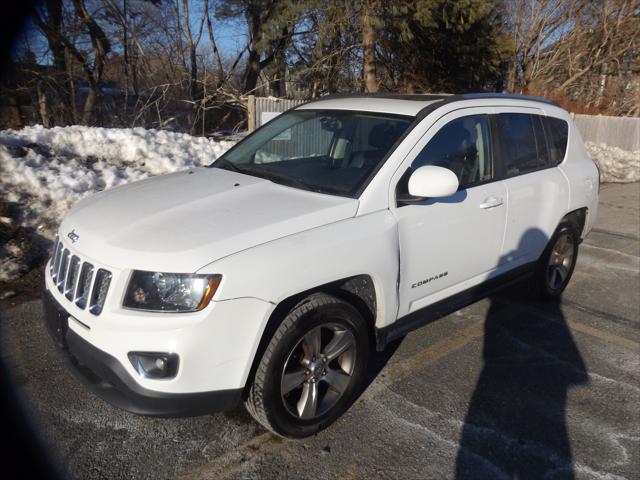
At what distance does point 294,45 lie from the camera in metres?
15.2

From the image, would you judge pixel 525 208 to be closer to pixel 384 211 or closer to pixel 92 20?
pixel 384 211

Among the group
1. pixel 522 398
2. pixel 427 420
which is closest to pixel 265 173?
pixel 427 420

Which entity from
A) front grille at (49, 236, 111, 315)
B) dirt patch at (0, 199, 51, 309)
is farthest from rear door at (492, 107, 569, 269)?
dirt patch at (0, 199, 51, 309)

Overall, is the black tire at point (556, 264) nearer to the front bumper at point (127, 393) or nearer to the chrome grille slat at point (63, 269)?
the front bumper at point (127, 393)

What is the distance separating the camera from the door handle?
3.67 m

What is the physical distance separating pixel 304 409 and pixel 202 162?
5779mm

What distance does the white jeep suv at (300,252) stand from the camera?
240 cm

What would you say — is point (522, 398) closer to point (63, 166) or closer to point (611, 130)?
point (63, 166)

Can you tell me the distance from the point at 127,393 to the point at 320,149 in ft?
7.06

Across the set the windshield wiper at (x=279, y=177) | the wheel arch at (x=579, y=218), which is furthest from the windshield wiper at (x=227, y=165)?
the wheel arch at (x=579, y=218)

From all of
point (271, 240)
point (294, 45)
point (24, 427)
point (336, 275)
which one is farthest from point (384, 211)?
point (294, 45)

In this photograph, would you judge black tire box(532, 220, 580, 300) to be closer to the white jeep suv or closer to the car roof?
the white jeep suv

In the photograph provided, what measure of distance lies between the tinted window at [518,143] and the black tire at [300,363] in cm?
194

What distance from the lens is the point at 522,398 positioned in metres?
3.40
